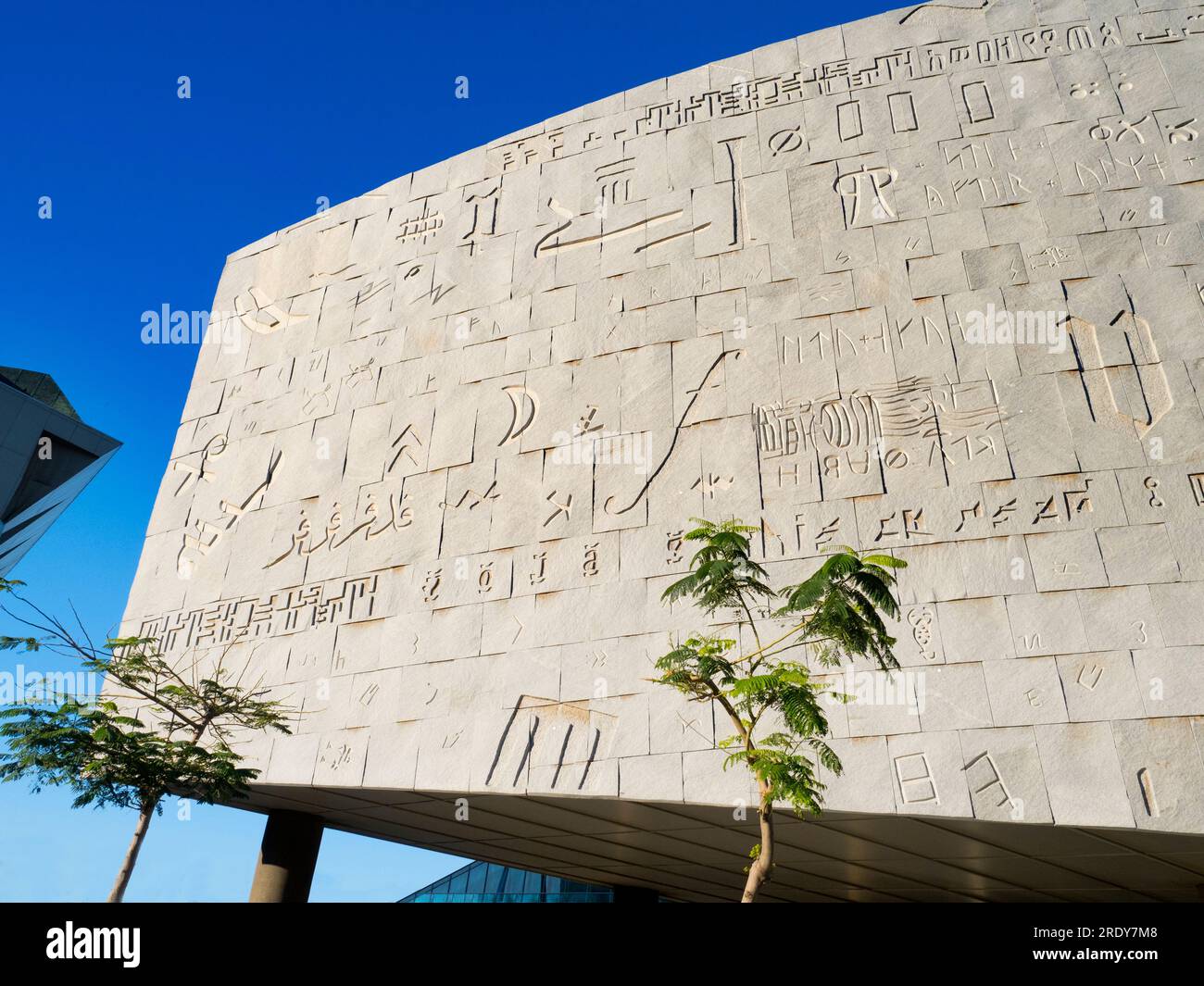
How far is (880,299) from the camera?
1215 cm

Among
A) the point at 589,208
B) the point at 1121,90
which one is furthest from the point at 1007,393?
the point at 589,208

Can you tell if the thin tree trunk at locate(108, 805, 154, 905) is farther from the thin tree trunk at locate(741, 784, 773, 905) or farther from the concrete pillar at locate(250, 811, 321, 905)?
the thin tree trunk at locate(741, 784, 773, 905)

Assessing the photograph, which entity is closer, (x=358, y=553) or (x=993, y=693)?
(x=993, y=693)

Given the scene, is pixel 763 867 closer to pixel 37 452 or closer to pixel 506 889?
pixel 506 889

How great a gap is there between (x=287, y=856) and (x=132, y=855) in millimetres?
3875

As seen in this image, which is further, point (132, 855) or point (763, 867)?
point (132, 855)

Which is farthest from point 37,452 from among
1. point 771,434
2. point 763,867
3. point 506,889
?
point 763,867

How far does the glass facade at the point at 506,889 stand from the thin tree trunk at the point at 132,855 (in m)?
9.69

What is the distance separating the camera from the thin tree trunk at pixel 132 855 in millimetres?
10305

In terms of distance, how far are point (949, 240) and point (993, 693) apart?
5.98 m

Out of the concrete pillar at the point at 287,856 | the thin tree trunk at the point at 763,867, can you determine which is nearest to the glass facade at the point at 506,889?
the concrete pillar at the point at 287,856

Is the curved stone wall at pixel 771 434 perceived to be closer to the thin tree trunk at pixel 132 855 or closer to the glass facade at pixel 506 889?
the thin tree trunk at pixel 132 855

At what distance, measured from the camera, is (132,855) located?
34.7 feet
